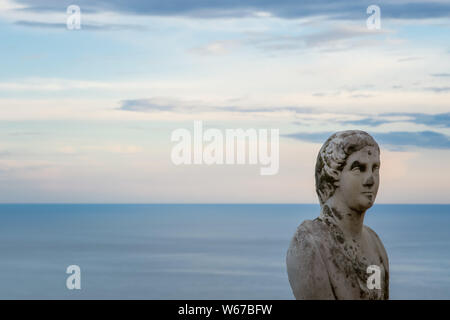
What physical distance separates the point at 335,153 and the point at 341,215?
31.9 inches

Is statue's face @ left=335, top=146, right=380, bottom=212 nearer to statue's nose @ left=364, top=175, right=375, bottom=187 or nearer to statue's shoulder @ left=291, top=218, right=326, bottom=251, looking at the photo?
statue's nose @ left=364, top=175, right=375, bottom=187

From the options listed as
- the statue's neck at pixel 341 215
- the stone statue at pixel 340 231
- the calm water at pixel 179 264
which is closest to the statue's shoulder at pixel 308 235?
the stone statue at pixel 340 231

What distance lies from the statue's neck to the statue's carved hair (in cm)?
12

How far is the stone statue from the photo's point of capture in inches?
384

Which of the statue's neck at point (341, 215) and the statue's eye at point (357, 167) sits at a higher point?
the statue's eye at point (357, 167)

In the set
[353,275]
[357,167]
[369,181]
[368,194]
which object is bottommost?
[353,275]

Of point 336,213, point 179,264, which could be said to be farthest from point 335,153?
point 179,264

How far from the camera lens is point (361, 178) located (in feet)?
32.9

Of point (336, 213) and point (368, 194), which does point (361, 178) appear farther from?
point (336, 213)

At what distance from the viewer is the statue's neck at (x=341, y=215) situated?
10.2 metres

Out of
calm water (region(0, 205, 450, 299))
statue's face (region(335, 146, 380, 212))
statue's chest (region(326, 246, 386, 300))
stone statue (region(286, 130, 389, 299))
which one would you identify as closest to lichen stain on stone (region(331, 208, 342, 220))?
stone statue (region(286, 130, 389, 299))

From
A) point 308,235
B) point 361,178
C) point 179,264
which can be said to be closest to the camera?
point 308,235

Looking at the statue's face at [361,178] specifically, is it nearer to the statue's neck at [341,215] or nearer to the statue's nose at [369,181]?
the statue's nose at [369,181]
